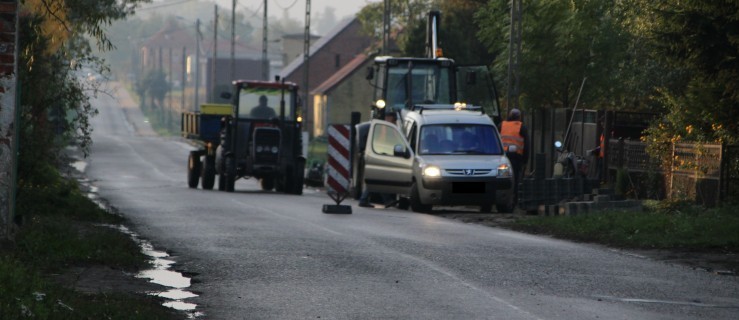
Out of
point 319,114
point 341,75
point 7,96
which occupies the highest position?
point 341,75

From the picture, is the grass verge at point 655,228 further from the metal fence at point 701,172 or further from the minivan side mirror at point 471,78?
the minivan side mirror at point 471,78

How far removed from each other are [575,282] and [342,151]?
53.1 ft

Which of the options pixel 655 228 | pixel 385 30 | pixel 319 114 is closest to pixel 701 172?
pixel 655 228

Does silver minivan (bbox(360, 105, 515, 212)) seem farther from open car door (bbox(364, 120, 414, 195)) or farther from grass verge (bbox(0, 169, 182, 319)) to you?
grass verge (bbox(0, 169, 182, 319))

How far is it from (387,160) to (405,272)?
1313 centimetres

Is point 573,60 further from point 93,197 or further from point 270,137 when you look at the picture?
point 93,197

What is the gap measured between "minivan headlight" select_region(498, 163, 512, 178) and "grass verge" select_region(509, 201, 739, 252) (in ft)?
8.41

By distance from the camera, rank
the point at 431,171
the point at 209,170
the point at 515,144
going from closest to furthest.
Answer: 1. the point at 431,171
2. the point at 515,144
3. the point at 209,170

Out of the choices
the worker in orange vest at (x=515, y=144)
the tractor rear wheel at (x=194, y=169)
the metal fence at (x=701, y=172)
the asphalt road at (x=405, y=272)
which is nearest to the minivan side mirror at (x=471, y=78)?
the worker in orange vest at (x=515, y=144)

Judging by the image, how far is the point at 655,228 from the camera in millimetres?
19109

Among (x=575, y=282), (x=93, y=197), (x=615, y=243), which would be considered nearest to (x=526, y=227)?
(x=615, y=243)

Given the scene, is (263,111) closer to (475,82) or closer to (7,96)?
(475,82)

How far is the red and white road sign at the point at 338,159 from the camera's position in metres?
27.4

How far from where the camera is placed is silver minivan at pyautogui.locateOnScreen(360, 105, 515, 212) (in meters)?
24.9
